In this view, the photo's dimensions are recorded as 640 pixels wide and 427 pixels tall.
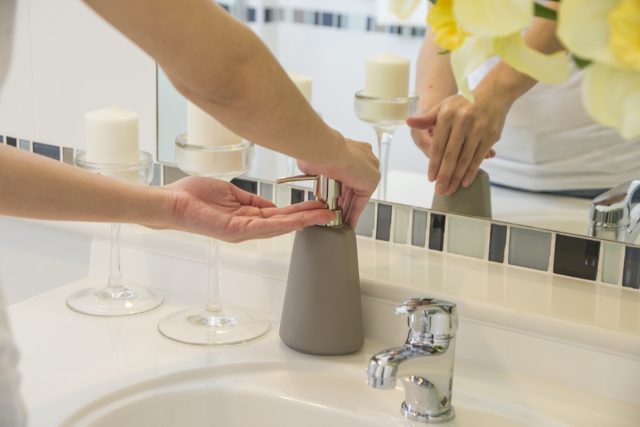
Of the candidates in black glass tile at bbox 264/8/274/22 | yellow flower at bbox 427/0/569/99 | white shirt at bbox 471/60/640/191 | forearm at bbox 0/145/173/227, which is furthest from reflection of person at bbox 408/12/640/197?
yellow flower at bbox 427/0/569/99

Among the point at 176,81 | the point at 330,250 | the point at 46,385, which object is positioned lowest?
the point at 46,385

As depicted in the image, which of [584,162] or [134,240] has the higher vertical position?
[584,162]

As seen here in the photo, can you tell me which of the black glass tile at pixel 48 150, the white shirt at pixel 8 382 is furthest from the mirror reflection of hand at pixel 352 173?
the black glass tile at pixel 48 150

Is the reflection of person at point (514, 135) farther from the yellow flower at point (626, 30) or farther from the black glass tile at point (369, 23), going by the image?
the yellow flower at point (626, 30)

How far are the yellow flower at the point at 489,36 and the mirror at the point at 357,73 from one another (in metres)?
0.60

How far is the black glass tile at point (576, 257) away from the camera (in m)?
1.08

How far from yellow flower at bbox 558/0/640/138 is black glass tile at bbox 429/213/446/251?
28.8 inches

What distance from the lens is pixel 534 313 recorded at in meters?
0.99

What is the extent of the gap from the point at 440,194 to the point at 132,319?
1.32 feet

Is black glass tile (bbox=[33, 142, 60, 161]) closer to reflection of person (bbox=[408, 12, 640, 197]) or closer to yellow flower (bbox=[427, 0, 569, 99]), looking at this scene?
reflection of person (bbox=[408, 12, 640, 197])

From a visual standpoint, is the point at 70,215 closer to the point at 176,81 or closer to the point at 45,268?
the point at 176,81

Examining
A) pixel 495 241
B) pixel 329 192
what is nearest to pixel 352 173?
pixel 329 192

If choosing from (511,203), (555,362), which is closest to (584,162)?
(511,203)

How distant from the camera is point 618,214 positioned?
1.05 meters
